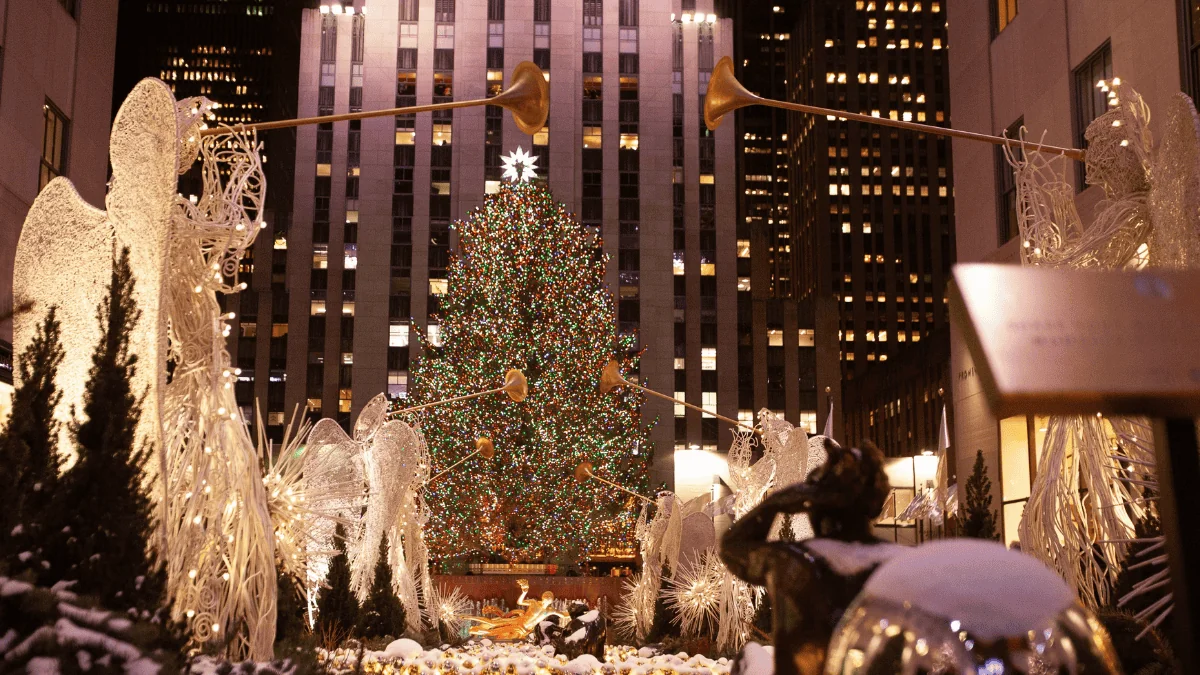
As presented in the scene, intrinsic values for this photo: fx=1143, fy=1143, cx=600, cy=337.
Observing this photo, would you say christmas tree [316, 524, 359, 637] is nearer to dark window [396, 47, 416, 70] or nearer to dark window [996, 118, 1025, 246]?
dark window [996, 118, 1025, 246]

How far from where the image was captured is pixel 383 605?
53.6 feet

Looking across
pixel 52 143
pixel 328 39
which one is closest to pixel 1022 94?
pixel 52 143

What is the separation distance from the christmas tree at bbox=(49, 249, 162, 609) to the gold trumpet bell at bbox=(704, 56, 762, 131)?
4.28m

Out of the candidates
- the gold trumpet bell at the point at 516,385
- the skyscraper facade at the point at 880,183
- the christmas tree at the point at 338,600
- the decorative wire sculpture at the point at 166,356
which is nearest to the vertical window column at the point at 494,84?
the gold trumpet bell at the point at 516,385

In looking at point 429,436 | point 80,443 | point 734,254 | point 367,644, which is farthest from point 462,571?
point 80,443

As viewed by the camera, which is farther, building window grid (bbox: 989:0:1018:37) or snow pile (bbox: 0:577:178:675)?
building window grid (bbox: 989:0:1018:37)

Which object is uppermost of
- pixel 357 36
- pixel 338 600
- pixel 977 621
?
pixel 357 36

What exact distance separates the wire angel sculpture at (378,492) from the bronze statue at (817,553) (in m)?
13.3

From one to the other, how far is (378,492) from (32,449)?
1068 cm

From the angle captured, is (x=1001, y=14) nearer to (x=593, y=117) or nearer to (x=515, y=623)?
(x=515, y=623)

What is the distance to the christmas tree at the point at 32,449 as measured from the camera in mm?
6117

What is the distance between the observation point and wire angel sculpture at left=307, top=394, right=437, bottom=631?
53.2 ft

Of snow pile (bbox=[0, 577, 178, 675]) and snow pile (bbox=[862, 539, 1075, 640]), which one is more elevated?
snow pile (bbox=[862, 539, 1075, 640])

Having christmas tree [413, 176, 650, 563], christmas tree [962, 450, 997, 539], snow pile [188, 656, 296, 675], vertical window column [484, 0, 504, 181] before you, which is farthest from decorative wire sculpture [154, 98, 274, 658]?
vertical window column [484, 0, 504, 181]
